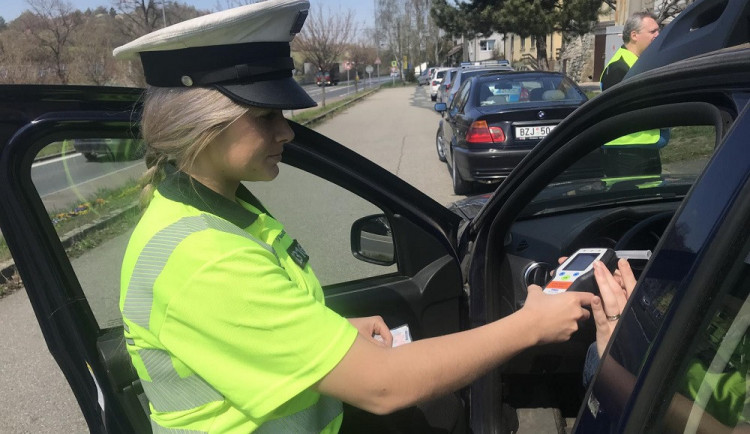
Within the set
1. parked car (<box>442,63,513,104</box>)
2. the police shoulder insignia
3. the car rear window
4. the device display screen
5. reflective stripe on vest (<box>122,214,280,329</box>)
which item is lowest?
parked car (<box>442,63,513,104</box>)

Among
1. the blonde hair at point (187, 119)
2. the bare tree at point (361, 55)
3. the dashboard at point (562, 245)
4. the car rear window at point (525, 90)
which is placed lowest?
the bare tree at point (361, 55)

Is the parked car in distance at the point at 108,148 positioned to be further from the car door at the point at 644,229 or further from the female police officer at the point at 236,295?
the car door at the point at 644,229

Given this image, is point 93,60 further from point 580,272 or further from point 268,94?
point 580,272

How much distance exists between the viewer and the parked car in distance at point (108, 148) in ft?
5.39

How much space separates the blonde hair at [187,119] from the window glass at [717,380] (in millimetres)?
914

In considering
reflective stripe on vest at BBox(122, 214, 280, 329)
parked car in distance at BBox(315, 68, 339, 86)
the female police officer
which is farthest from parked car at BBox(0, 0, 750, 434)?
parked car in distance at BBox(315, 68, 339, 86)

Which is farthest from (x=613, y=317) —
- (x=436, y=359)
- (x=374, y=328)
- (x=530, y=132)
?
(x=530, y=132)

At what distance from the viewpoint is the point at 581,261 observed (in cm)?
160

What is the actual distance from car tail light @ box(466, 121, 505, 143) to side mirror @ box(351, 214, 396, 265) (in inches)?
214

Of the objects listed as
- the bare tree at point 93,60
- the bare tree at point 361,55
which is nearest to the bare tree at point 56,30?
the bare tree at point 93,60

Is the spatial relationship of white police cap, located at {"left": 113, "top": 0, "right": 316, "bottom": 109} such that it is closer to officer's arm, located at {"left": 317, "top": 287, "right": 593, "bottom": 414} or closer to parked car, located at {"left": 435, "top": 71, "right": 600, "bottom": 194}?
officer's arm, located at {"left": 317, "top": 287, "right": 593, "bottom": 414}

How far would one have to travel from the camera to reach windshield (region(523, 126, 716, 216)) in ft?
8.08

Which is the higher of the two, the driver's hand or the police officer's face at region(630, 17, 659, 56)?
the police officer's face at region(630, 17, 659, 56)

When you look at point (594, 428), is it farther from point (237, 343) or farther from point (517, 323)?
point (237, 343)
